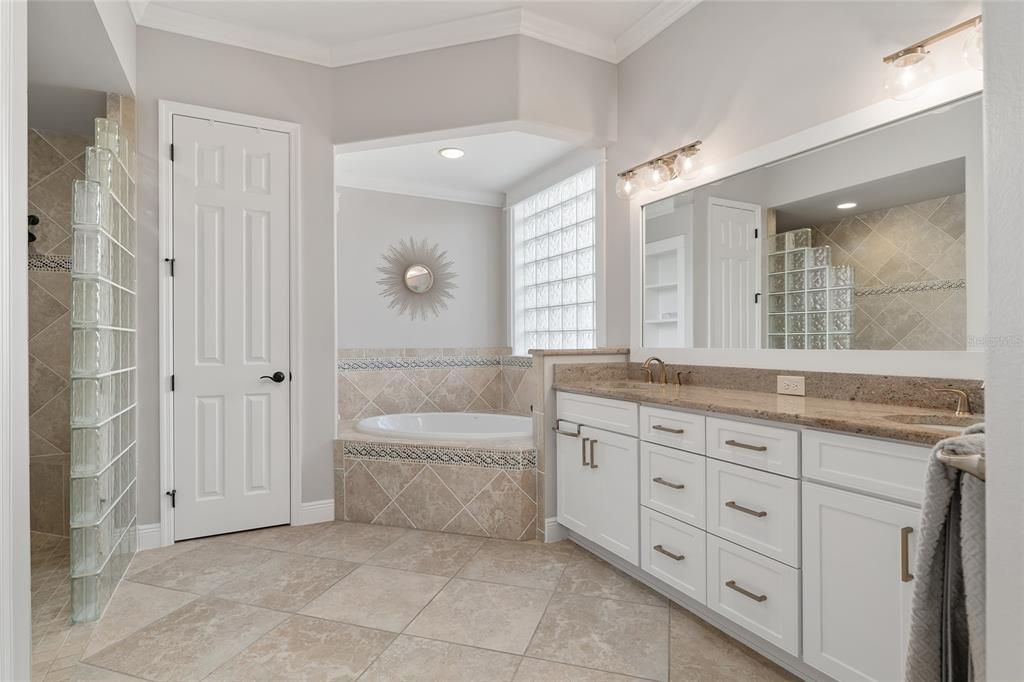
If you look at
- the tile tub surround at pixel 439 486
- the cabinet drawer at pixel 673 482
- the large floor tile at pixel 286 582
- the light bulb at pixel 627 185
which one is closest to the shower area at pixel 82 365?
the large floor tile at pixel 286 582

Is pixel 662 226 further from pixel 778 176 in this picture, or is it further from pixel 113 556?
pixel 113 556

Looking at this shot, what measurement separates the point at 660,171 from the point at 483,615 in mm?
2273

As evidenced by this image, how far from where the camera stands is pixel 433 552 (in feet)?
9.34

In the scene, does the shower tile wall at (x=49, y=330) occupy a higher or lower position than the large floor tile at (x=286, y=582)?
higher

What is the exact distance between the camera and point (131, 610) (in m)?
2.24

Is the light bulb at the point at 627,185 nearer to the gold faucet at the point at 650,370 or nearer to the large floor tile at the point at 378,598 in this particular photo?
the gold faucet at the point at 650,370

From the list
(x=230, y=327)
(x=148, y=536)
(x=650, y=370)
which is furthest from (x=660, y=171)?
(x=148, y=536)

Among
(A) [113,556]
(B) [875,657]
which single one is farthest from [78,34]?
(B) [875,657]

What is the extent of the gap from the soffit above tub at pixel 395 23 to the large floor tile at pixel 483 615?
111 inches

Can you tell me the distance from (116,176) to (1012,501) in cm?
297

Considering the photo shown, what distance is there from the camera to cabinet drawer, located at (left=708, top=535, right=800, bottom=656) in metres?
1.74

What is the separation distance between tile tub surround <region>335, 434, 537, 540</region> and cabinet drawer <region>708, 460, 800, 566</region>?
3.95ft

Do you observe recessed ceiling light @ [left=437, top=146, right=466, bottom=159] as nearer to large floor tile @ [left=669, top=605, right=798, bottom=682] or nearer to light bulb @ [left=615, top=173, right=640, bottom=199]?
light bulb @ [left=615, top=173, right=640, bottom=199]

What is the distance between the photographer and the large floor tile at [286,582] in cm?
233
